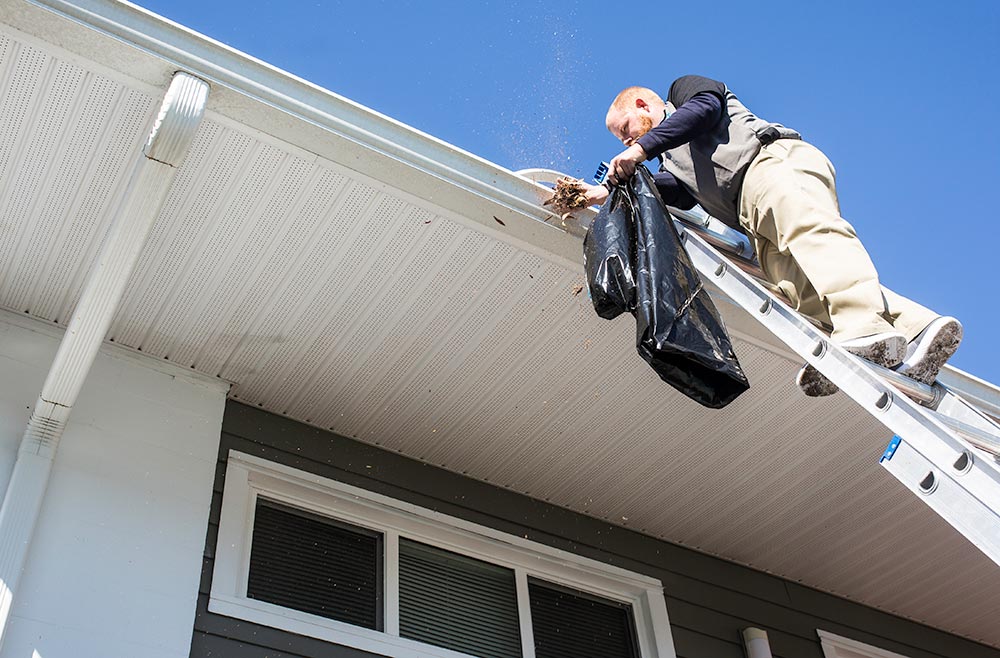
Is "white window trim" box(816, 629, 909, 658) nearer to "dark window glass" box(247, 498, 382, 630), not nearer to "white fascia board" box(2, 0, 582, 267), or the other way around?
"dark window glass" box(247, 498, 382, 630)

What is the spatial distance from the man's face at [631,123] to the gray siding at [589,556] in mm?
1681

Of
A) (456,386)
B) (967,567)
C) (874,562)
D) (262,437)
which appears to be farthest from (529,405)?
(967,567)

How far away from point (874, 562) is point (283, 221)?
11.7 feet

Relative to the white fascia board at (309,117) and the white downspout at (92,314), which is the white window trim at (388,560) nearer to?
the white downspout at (92,314)

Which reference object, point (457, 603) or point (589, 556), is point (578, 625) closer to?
point (589, 556)

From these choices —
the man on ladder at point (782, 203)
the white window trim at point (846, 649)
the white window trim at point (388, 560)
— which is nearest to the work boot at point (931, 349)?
the man on ladder at point (782, 203)

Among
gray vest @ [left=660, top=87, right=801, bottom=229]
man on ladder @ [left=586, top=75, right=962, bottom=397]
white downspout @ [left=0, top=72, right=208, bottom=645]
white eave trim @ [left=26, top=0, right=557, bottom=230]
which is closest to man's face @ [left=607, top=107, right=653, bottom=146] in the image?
man on ladder @ [left=586, top=75, right=962, bottom=397]

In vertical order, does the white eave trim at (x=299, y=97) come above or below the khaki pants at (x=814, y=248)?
above

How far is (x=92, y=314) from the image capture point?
136 inches

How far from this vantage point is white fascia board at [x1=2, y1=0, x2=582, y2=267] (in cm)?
327

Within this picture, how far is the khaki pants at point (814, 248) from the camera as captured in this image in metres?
3.17

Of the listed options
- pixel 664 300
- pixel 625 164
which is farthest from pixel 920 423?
pixel 625 164

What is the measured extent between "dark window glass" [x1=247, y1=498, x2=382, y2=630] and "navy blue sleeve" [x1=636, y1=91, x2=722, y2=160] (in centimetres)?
193

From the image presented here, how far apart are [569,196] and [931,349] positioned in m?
1.37
